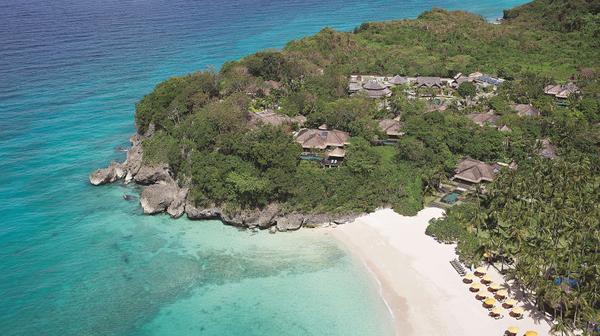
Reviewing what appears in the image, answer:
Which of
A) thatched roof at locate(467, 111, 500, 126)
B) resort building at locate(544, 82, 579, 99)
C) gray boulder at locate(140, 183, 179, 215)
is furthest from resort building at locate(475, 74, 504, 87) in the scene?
gray boulder at locate(140, 183, 179, 215)

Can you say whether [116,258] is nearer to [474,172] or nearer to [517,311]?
[517,311]

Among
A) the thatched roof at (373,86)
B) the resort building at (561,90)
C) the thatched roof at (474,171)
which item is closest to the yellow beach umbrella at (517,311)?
the thatched roof at (474,171)

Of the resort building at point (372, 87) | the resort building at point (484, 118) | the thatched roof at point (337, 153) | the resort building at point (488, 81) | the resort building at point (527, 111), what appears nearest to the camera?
the thatched roof at point (337, 153)

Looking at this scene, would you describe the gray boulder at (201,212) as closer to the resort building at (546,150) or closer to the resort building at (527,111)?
the resort building at (546,150)

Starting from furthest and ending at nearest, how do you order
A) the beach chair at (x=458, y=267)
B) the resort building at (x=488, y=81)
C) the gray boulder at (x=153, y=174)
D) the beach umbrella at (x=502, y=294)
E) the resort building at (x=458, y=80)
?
1. the resort building at (x=458, y=80)
2. the resort building at (x=488, y=81)
3. the gray boulder at (x=153, y=174)
4. the beach chair at (x=458, y=267)
5. the beach umbrella at (x=502, y=294)

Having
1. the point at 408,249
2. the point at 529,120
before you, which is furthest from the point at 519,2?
the point at 408,249

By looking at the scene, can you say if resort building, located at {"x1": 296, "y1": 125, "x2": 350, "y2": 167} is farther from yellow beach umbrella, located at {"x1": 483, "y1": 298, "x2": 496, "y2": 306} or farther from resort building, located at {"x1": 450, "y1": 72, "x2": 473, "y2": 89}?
resort building, located at {"x1": 450, "y1": 72, "x2": 473, "y2": 89}

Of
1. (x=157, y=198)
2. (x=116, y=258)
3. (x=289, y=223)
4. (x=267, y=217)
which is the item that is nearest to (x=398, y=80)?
(x=289, y=223)
